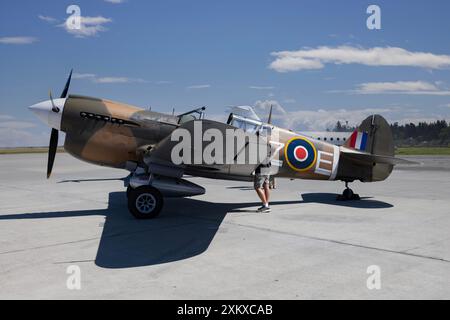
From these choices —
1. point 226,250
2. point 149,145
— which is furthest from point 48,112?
point 226,250

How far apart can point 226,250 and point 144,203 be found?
113 inches

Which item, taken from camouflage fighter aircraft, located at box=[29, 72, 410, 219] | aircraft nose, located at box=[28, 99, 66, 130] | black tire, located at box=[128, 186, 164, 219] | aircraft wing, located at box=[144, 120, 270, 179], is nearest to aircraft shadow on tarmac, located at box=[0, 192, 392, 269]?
black tire, located at box=[128, 186, 164, 219]

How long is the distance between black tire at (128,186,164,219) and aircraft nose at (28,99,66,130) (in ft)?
7.38

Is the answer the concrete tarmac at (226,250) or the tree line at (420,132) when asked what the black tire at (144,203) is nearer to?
the concrete tarmac at (226,250)

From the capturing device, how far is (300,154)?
395 inches

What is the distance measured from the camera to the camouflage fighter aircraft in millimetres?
8148

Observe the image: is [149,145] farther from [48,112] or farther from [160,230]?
[160,230]

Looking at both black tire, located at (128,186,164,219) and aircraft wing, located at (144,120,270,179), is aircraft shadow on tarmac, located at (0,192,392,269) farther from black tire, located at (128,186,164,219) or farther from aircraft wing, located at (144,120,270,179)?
aircraft wing, located at (144,120,270,179)

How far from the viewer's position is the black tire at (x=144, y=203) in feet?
26.5

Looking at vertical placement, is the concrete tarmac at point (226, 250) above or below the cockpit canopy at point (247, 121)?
below

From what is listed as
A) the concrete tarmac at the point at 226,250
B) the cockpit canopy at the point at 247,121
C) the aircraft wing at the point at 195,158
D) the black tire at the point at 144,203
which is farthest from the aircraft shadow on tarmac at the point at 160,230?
the cockpit canopy at the point at 247,121

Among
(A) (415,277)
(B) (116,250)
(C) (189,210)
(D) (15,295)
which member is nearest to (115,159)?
(C) (189,210)
